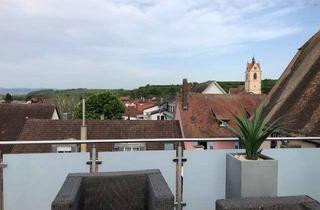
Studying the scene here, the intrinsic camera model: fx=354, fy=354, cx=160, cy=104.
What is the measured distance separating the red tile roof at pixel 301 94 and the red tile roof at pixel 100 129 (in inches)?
313

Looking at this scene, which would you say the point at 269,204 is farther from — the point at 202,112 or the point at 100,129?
the point at 202,112

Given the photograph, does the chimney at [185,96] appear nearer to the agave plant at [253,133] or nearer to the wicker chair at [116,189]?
the agave plant at [253,133]

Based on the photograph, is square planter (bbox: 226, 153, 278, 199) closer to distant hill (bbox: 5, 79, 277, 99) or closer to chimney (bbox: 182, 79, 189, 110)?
chimney (bbox: 182, 79, 189, 110)

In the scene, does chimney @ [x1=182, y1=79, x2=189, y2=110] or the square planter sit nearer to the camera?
the square planter

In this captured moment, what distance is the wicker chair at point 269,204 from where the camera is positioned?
2.51 m

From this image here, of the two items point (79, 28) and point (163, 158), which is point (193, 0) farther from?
point (163, 158)

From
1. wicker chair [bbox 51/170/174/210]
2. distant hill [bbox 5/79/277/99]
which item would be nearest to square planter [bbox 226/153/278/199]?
wicker chair [bbox 51/170/174/210]

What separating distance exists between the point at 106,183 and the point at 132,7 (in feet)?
38.1

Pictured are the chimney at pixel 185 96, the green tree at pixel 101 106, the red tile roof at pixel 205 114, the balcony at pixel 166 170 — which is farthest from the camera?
the green tree at pixel 101 106

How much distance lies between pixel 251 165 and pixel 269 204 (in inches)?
22.1

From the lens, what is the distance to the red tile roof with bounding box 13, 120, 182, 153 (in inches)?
805

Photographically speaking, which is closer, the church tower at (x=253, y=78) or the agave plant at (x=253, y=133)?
the agave plant at (x=253, y=133)

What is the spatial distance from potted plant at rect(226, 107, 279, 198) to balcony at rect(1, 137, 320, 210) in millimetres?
209

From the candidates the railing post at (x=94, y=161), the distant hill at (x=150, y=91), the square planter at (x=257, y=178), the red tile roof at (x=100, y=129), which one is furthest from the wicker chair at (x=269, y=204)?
the distant hill at (x=150, y=91)
